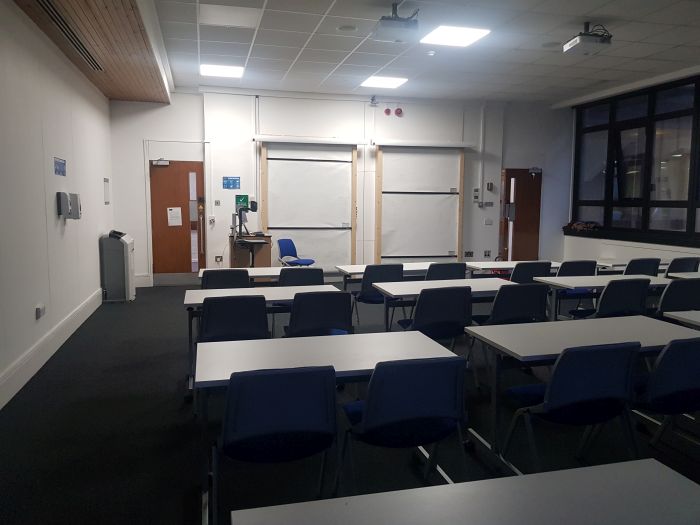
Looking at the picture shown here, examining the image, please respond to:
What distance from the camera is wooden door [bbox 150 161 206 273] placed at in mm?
8992

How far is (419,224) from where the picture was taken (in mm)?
10070

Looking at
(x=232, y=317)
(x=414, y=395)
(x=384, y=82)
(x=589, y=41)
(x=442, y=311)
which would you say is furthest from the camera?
(x=384, y=82)

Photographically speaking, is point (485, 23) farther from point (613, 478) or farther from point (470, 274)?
point (613, 478)

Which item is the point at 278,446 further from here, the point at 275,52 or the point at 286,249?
the point at 286,249

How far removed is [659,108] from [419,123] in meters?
3.99

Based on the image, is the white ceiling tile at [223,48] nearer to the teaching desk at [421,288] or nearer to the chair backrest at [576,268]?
the teaching desk at [421,288]

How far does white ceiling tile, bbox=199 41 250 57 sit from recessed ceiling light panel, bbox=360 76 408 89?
7.44ft

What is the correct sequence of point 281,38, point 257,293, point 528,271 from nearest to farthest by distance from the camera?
point 257,293 → point 528,271 → point 281,38

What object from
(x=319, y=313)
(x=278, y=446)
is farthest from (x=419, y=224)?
(x=278, y=446)

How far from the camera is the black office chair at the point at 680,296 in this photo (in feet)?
14.4

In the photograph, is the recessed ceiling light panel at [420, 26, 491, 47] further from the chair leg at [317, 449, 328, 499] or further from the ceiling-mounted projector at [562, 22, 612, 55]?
the chair leg at [317, 449, 328, 499]

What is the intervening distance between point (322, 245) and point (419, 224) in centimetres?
194

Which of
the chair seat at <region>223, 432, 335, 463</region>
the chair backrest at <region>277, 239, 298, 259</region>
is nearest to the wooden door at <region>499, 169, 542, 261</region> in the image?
the chair backrest at <region>277, 239, 298, 259</region>

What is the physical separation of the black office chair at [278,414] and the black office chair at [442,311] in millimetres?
1966
